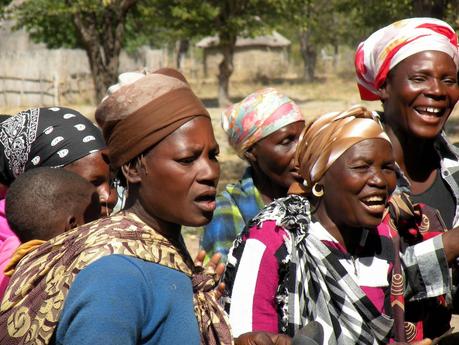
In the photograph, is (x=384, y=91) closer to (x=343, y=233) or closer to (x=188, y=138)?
(x=343, y=233)

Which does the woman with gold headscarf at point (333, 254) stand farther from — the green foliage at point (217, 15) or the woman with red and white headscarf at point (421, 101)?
the green foliage at point (217, 15)

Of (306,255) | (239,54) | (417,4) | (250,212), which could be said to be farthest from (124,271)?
(239,54)

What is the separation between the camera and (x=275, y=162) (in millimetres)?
3883

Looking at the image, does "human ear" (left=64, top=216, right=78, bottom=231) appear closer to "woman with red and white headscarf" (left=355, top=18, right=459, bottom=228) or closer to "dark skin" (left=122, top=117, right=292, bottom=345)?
"dark skin" (left=122, top=117, right=292, bottom=345)

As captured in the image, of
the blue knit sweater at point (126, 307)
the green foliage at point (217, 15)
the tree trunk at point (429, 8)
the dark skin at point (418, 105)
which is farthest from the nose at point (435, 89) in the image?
the green foliage at point (217, 15)

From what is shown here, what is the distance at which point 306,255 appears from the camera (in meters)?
2.71

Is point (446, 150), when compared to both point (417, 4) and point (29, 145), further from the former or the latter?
point (417, 4)

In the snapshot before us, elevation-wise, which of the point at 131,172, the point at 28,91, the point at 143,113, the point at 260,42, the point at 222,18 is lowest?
the point at 260,42

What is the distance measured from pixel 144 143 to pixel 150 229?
0.22 metres

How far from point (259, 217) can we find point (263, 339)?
474mm

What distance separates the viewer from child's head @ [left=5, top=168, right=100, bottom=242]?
271cm

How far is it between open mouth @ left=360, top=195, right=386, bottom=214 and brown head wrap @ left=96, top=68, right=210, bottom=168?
836 mm

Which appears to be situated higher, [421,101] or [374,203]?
[421,101]

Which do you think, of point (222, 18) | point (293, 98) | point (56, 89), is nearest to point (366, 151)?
point (222, 18)
